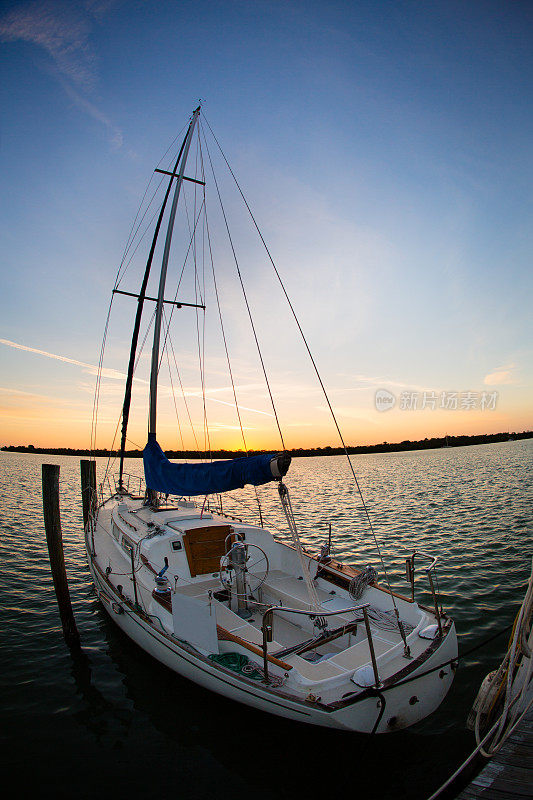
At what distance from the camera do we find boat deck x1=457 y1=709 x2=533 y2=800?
2.80m

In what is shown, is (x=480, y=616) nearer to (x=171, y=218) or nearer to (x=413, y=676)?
(x=413, y=676)

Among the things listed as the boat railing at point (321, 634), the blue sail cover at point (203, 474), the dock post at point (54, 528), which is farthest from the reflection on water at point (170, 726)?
the blue sail cover at point (203, 474)

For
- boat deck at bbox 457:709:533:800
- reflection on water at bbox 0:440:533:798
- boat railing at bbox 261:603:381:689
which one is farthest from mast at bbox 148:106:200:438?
boat deck at bbox 457:709:533:800

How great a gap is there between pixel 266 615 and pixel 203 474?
11.3 ft

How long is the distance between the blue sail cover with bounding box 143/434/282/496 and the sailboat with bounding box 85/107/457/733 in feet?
0.10

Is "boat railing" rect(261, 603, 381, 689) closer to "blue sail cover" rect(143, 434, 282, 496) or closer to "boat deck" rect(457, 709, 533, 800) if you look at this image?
"boat deck" rect(457, 709, 533, 800)

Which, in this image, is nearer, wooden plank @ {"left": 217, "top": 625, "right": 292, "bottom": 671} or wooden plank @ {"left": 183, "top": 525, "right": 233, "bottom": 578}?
wooden plank @ {"left": 217, "top": 625, "right": 292, "bottom": 671}

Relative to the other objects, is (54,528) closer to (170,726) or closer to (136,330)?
(170,726)

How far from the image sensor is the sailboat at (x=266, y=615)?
4.24m

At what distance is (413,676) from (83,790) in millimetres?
4044

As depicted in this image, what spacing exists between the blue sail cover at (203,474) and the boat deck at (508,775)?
3909mm

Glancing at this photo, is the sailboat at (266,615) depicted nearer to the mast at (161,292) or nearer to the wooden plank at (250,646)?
the wooden plank at (250,646)

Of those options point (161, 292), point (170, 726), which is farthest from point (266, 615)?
point (161, 292)

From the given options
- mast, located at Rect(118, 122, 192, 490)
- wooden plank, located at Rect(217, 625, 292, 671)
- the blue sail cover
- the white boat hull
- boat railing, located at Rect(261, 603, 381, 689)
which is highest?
mast, located at Rect(118, 122, 192, 490)
